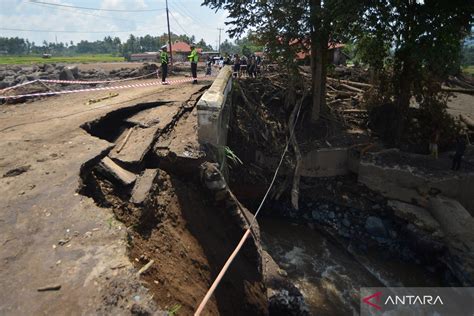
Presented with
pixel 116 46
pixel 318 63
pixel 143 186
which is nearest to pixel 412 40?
pixel 318 63

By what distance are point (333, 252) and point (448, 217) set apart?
2.96m

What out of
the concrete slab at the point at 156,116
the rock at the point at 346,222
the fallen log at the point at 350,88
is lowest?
the rock at the point at 346,222

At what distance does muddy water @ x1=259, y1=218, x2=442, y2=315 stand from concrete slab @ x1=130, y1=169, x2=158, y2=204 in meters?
4.35

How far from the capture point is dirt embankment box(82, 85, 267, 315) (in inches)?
141

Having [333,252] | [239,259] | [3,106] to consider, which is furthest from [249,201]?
[3,106]

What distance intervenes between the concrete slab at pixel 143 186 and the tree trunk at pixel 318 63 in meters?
6.61

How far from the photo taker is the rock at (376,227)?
8.85 meters

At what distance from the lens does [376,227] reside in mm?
8906

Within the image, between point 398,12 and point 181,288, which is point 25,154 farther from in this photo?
point 398,12

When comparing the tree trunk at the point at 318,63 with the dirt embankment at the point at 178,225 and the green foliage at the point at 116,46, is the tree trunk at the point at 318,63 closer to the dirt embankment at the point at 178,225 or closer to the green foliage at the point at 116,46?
the dirt embankment at the point at 178,225

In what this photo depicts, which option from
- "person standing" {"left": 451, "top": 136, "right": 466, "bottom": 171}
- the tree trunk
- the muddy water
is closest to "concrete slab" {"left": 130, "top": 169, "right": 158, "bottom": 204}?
the muddy water

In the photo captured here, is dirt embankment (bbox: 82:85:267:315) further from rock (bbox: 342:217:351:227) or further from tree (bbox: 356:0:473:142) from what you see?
tree (bbox: 356:0:473:142)

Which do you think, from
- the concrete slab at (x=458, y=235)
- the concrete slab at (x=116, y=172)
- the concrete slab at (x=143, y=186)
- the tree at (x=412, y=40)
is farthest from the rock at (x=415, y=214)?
the concrete slab at (x=116, y=172)


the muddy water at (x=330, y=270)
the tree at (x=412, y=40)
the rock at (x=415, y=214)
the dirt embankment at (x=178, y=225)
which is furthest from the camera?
the rock at (x=415, y=214)
